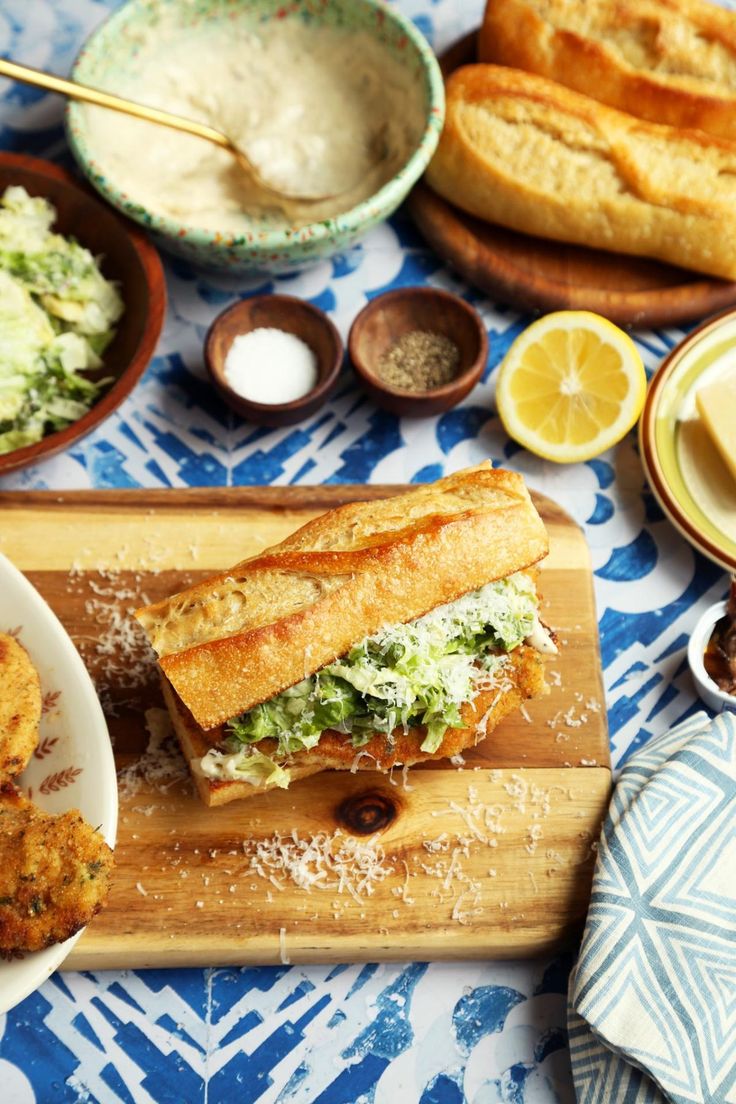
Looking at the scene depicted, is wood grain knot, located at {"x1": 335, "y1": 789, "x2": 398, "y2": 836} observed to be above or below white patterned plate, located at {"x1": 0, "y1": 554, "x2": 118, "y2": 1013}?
below

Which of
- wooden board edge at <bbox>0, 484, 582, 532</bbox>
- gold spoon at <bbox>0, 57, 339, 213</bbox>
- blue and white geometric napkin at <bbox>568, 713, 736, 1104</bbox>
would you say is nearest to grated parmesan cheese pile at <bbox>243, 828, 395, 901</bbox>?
blue and white geometric napkin at <bbox>568, 713, 736, 1104</bbox>

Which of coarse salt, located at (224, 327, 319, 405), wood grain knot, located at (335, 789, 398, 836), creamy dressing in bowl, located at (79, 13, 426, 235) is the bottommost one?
wood grain knot, located at (335, 789, 398, 836)

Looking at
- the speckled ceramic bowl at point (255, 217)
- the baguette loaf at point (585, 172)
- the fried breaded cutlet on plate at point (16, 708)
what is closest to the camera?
the fried breaded cutlet on plate at point (16, 708)

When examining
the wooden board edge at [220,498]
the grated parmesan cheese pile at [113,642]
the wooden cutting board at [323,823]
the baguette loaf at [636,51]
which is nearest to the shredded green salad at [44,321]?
the wooden board edge at [220,498]

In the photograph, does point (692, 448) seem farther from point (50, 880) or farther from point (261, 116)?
point (50, 880)

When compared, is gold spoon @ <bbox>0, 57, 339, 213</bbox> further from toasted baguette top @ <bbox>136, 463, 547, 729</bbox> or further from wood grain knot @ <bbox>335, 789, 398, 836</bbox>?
wood grain knot @ <bbox>335, 789, 398, 836</bbox>

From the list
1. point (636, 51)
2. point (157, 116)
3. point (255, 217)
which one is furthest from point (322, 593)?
point (636, 51)

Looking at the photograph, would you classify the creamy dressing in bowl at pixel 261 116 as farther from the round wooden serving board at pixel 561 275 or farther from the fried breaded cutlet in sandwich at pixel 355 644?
the fried breaded cutlet in sandwich at pixel 355 644
